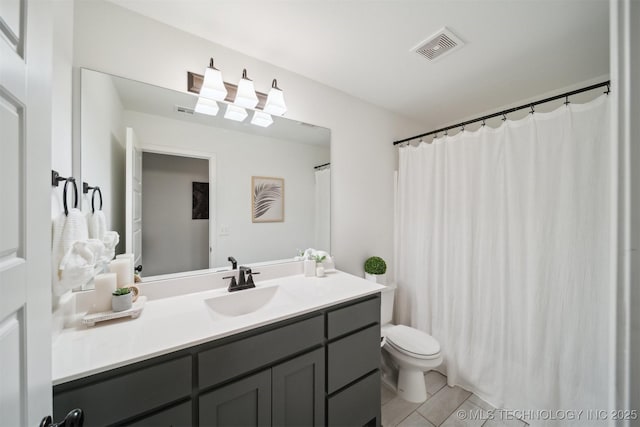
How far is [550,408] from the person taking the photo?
4.77 feet

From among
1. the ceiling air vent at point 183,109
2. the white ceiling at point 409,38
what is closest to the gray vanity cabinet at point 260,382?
the ceiling air vent at point 183,109

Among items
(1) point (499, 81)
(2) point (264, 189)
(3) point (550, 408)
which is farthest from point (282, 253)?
(1) point (499, 81)

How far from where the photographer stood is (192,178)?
143cm

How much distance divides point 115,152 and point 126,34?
1.99 ft

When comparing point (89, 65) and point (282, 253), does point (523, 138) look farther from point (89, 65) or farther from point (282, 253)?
point (89, 65)

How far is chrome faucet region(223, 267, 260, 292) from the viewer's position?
1.40m

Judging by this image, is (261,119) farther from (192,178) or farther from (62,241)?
(62,241)

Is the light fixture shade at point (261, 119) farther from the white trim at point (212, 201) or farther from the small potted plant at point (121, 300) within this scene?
the small potted plant at point (121, 300)

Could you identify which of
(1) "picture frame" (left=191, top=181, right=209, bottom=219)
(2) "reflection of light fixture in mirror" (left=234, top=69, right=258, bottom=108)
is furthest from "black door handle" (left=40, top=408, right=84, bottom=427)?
(2) "reflection of light fixture in mirror" (left=234, top=69, right=258, bottom=108)

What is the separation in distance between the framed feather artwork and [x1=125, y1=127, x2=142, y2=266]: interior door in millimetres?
628

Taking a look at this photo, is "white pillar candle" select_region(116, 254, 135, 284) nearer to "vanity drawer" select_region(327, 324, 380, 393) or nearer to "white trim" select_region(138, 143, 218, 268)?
"white trim" select_region(138, 143, 218, 268)

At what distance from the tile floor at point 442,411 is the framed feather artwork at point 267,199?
155cm

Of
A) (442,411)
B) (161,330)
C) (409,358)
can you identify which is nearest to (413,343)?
(409,358)

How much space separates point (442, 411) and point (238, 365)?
1.55 meters
